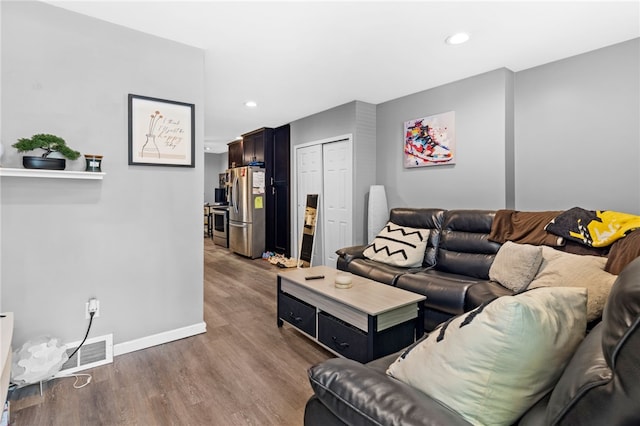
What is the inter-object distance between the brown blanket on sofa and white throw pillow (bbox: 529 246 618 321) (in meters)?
0.19

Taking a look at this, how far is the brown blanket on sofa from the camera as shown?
261cm

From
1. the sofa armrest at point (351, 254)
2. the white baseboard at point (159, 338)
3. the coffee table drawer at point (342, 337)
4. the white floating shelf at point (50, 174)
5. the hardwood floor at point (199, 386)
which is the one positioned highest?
the white floating shelf at point (50, 174)

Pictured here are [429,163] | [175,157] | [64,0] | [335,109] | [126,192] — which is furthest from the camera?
[335,109]

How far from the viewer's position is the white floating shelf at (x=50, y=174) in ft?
6.21

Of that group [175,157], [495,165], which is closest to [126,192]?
[175,157]

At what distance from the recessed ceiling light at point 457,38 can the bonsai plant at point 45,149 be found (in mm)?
2901

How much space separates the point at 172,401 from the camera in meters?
1.86

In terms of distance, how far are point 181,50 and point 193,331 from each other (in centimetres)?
233

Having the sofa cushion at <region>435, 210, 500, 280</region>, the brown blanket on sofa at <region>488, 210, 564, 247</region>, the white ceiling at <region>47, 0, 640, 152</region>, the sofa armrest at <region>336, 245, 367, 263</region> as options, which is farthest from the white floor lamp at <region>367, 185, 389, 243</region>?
Result: the brown blanket on sofa at <region>488, 210, 564, 247</region>

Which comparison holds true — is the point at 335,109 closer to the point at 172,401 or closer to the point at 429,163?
the point at 429,163

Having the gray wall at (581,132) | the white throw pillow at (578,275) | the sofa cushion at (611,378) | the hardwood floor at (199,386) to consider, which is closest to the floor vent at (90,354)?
the hardwood floor at (199,386)

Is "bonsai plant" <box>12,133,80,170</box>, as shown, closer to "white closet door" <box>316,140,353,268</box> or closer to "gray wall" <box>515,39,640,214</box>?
"white closet door" <box>316,140,353,268</box>

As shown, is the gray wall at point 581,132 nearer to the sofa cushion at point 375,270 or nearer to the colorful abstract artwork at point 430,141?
the colorful abstract artwork at point 430,141

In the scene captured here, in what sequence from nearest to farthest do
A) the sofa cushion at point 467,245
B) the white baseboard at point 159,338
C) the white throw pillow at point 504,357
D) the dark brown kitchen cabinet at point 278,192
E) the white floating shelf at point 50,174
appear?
the white throw pillow at point 504,357, the white floating shelf at point 50,174, the white baseboard at point 159,338, the sofa cushion at point 467,245, the dark brown kitchen cabinet at point 278,192
